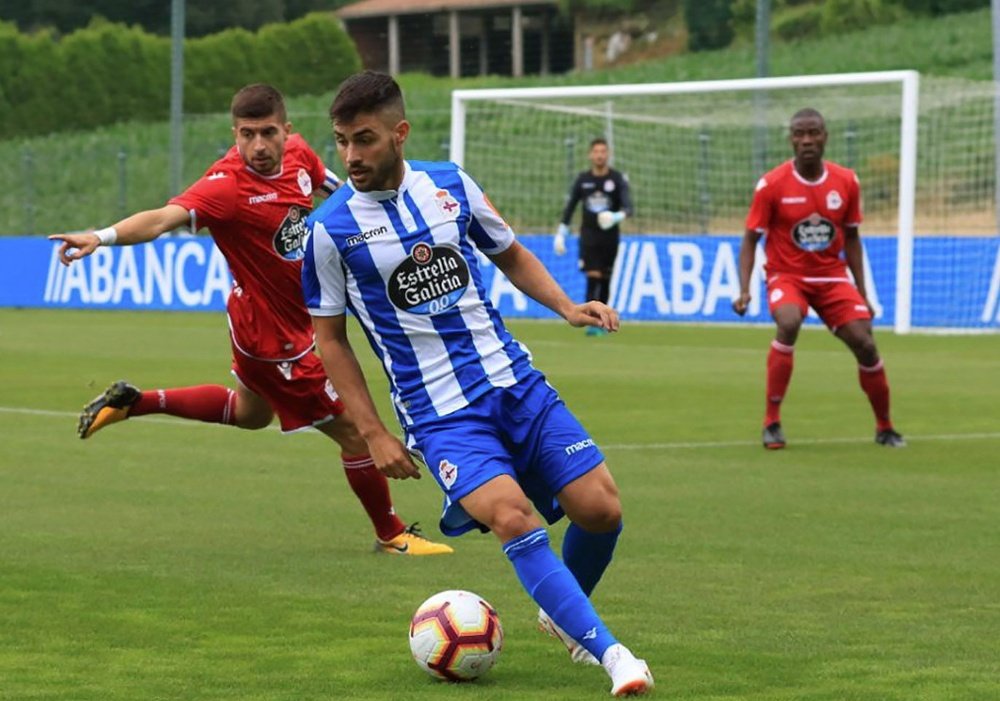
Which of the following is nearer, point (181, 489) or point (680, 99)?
point (181, 489)

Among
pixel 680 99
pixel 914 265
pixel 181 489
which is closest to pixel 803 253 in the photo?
pixel 181 489

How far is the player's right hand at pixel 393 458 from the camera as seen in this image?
21.1 feet

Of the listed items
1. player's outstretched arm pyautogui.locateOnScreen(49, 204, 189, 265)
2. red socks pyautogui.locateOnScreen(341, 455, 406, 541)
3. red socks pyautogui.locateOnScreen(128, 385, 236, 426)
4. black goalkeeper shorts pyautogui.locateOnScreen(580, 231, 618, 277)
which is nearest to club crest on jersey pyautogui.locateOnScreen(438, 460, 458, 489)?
player's outstretched arm pyautogui.locateOnScreen(49, 204, 189, 265)

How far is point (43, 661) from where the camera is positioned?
666cm

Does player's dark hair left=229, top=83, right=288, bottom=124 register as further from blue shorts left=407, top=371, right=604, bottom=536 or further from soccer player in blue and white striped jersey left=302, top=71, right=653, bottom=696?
blue shorts left=407, top=371, right=604, bottom=536

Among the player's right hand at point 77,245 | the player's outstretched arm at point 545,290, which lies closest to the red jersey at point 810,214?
the player's right hand at point 77,245

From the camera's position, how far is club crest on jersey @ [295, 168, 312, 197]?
9.33m

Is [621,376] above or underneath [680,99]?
underneath

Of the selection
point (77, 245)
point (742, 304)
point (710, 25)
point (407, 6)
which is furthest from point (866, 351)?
point (710, 25)

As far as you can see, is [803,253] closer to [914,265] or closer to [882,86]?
[914,265]

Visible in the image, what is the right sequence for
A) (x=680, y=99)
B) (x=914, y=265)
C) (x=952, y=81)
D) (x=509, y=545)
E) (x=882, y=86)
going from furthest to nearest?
(x=882, y=86) < (x=680, y=99) < (x=952, y=81) < (x=914, y=265) < (x=509, y=545)

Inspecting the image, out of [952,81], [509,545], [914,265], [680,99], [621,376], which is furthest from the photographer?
[680,99]

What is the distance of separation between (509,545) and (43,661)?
162cm

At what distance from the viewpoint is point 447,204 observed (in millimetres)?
6621
